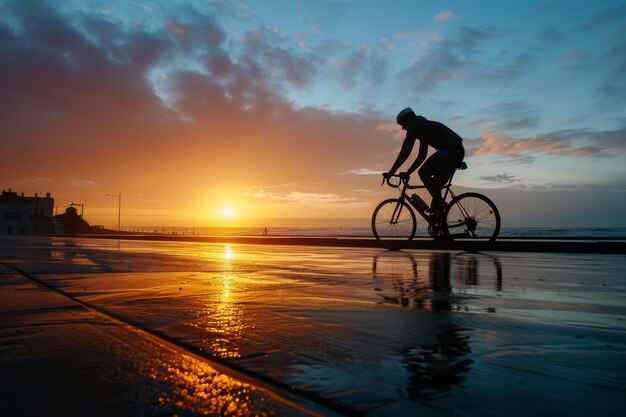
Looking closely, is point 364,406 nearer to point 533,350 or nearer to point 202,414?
point 202,414

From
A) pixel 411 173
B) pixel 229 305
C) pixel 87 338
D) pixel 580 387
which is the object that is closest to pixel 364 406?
pixel 580 387

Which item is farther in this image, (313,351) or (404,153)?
(404,153)

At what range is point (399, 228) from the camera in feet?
33.7

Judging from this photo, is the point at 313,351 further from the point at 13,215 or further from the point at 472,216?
the point at 13,215

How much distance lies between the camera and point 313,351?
1.99 metres

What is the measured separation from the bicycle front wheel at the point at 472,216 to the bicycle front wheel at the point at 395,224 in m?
1.14

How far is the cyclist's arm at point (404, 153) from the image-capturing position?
352 inches

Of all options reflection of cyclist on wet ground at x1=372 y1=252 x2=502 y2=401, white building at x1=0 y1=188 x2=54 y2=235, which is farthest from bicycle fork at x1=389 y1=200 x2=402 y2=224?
white building at x1=0 y1=188 x2=54 y2=235

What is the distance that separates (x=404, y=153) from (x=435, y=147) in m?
0.60

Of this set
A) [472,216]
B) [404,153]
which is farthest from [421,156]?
[472,216]

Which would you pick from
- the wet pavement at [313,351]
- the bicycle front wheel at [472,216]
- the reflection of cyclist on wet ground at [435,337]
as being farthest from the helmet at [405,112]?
the wet pavement at [313,351]

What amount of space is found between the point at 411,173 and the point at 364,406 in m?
8.38

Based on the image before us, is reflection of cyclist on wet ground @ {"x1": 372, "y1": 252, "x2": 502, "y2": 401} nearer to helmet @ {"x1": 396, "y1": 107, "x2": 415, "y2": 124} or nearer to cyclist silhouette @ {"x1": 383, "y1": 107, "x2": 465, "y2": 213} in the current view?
cyclist silhouette @ {"x1": 383, "y1": 107, "x2": 465, "y2": 213}

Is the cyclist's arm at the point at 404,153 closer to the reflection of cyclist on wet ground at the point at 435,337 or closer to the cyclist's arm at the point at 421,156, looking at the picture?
the cyclist's arm at the point at 421,156
